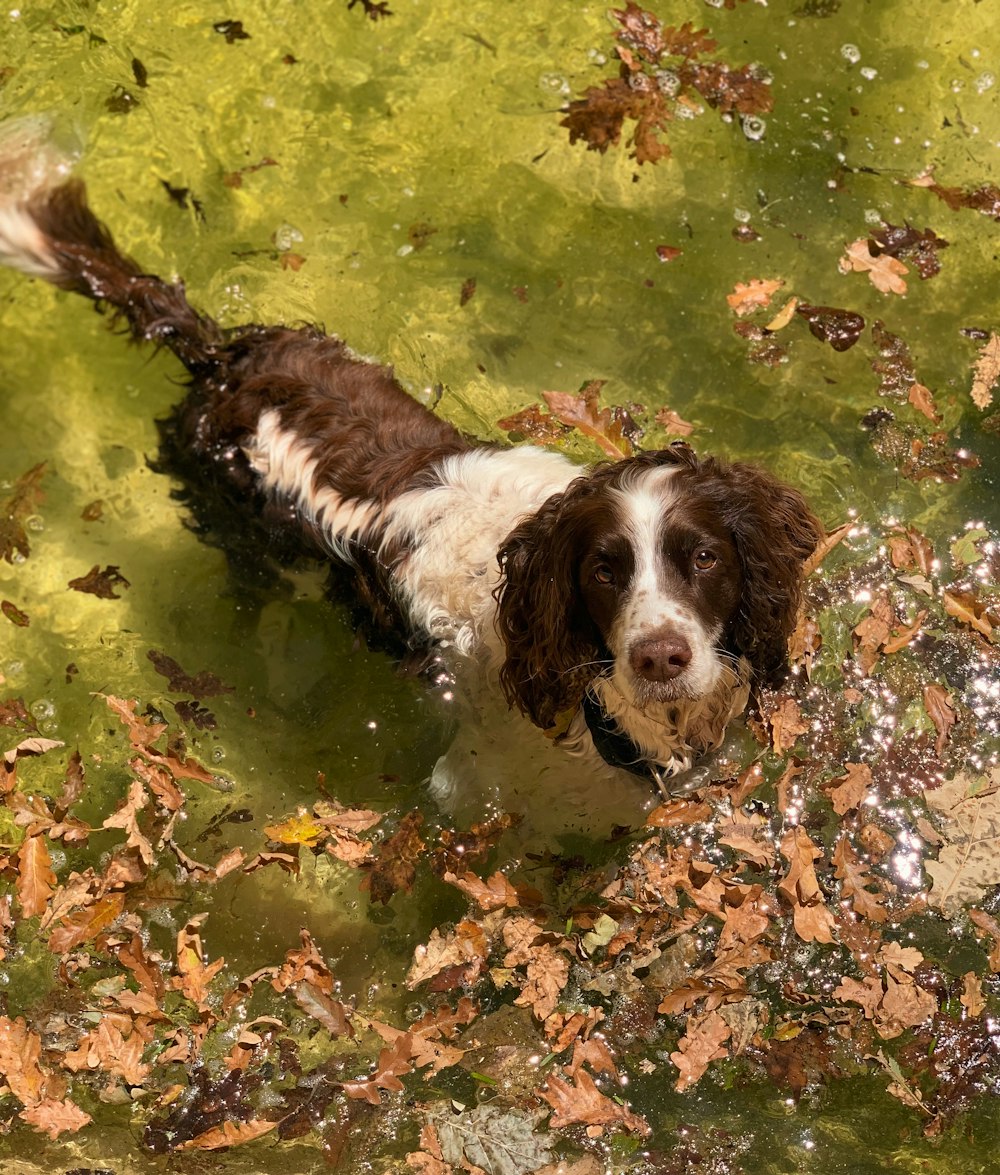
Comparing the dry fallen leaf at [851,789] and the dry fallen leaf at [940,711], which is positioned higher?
the dry fallen leaf at [940,711]

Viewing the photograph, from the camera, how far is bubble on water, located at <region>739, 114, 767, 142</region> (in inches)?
227

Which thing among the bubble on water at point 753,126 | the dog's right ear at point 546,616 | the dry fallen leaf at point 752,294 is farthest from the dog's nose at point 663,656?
the bubble on water at point 753,126

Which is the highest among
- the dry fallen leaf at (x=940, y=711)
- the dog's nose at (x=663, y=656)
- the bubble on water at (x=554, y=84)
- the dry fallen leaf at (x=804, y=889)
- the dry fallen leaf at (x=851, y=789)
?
the bubble on water at (x=554, y=84)

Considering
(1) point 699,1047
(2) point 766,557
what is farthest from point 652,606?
(1) point 699,1047

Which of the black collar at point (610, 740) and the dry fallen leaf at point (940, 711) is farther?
the dry fallen leaf at point (940, 711)

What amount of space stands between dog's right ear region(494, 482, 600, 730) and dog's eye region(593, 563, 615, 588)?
0.11m

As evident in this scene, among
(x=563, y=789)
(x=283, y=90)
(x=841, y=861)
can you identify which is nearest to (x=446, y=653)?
(x=563, y=789)

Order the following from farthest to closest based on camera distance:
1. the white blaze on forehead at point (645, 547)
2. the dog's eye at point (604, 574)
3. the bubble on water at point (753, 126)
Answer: the bubble on water at point (753, 126) → the dog's eye at point (604, 574) → the white blaze on forehead at point (645, 547)

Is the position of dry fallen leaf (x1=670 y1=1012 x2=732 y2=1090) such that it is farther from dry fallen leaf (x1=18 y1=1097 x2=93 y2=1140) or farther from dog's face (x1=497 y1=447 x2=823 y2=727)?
dry fallen leaf (x1=18 y1=1097 x2=93 y2=1140)

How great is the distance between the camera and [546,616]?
11.9ft

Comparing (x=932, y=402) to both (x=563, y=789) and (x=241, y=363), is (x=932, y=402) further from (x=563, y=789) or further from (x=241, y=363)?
(x=241, y=363)

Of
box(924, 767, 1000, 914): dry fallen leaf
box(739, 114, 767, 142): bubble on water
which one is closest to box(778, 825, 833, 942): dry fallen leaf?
box(924, 767, 1000, 914): dry fallen leaf

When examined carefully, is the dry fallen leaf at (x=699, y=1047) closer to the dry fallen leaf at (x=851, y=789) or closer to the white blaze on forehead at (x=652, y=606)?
the dry fallen leaf at (x=851, y=789)

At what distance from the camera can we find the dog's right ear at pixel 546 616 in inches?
140
